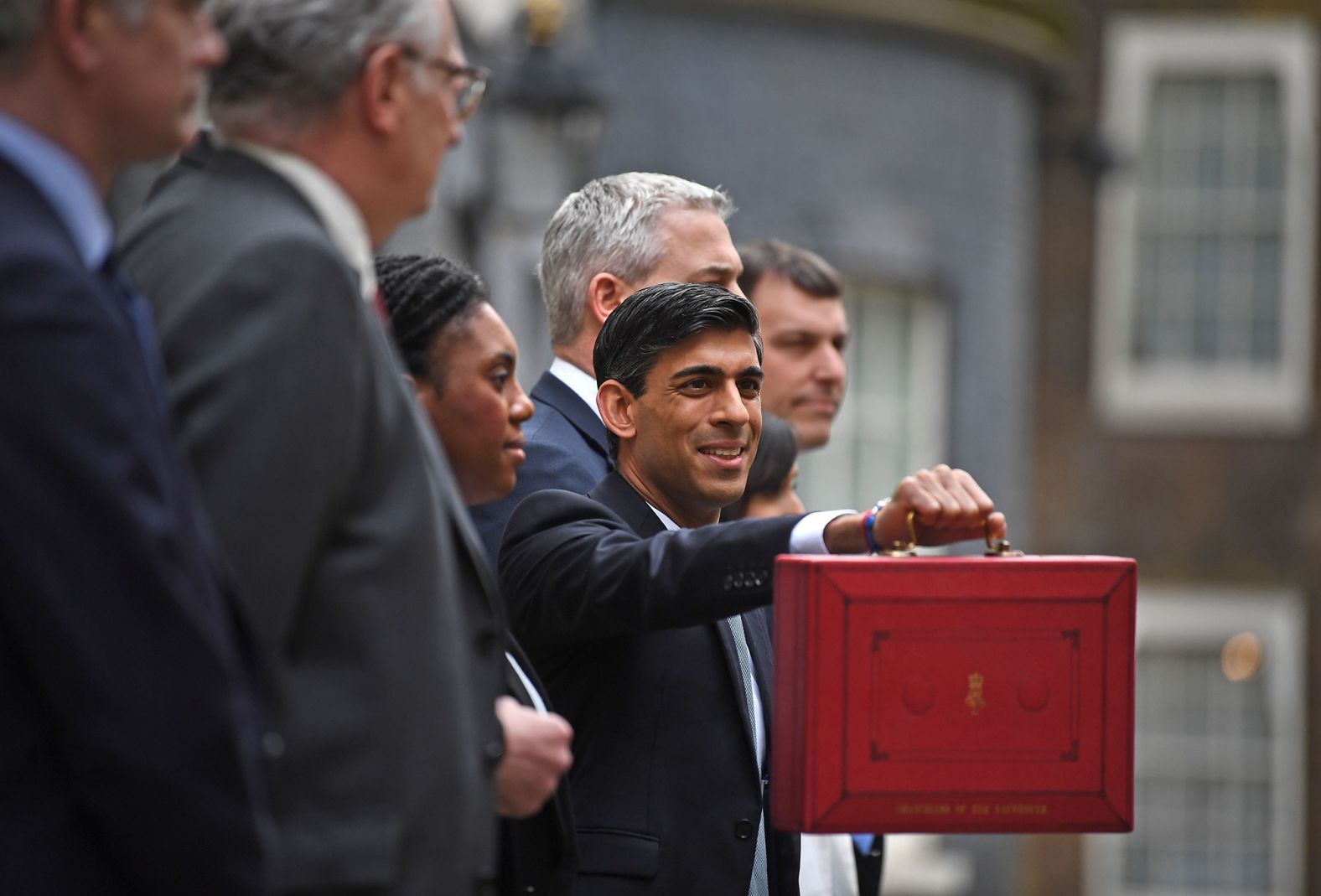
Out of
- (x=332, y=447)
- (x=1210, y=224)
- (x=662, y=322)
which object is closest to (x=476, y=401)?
(x=662, y=322)

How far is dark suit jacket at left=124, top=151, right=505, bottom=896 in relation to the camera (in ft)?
6.37

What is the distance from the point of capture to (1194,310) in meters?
14.8

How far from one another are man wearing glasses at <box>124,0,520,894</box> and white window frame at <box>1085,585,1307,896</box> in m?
12.8

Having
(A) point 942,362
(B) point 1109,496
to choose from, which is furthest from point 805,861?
(B) point 1109,496

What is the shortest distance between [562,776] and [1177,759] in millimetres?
12690

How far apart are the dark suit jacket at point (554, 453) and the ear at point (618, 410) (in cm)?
22

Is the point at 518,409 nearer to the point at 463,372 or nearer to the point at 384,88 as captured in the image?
the point at 463,372

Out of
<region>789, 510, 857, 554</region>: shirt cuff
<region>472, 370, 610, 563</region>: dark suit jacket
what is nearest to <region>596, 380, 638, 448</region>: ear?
<region>472, 370, 610, 563</region>: dark suit jacket

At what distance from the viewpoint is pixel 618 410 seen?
10.1 feet

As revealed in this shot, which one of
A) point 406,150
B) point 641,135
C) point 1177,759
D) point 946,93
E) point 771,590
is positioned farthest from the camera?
point 1177,759

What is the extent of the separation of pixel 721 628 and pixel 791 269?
1.78 metres

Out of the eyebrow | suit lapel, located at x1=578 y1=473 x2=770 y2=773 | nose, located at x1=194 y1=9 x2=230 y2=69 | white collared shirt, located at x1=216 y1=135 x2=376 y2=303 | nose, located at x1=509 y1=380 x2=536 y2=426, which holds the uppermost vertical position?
nose, located at x1=194 y1=9 x2=230 y2=69

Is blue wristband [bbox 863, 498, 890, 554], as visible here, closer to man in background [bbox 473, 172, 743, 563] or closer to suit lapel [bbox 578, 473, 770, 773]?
suit lapel [bbox 578, 473, 770, 773]

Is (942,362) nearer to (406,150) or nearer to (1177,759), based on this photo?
(1177,759)
